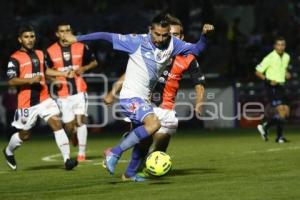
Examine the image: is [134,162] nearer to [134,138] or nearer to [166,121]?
[134,138]

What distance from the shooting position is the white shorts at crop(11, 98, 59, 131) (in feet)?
48.4

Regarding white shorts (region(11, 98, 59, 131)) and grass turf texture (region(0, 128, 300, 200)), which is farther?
white shorts (region(11, 98, 59, 131))

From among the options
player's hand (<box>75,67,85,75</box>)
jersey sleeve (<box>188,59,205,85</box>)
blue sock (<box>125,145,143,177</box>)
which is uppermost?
jersey sleeve (<box>188,59,205,85</box>)

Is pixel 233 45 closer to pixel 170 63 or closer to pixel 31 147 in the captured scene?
pixel 31 147

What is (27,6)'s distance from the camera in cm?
3534

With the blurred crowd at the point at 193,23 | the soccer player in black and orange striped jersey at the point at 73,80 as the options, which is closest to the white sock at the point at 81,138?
the soccer player in black and orange striped jersey at the point at 73,80

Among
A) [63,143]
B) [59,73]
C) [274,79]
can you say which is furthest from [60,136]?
[274,79]

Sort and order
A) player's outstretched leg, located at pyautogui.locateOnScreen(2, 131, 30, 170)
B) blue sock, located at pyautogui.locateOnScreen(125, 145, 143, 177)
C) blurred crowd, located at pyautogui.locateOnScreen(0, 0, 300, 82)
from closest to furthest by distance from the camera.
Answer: blue sock, located at pyautogui.locateOnScreen(125, 145, 143, 177)
player's outstretched leg, located at pyautogui.locateOnScreen(2, 131, 30, 170)
blurred crowd, located at pyautogui.locateOnScreen(0, 0, 300, 82)

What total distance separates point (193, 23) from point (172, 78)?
791 inches

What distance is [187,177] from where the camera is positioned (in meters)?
12.6

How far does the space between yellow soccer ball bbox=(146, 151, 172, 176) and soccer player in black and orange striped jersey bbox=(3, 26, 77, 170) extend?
10.3 ft

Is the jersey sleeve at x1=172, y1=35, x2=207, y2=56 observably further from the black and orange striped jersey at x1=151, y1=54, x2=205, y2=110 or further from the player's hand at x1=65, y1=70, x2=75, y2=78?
the player's hand at x1=65, y1=70, x2=75, y2=78

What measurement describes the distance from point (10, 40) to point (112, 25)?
12.0ft

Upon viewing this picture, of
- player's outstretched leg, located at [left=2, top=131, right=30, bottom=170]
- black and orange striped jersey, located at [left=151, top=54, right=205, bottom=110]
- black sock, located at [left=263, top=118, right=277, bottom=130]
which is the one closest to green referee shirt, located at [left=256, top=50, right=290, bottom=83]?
black sock, located at [left=263, top=118, right=277, bottom=130]
